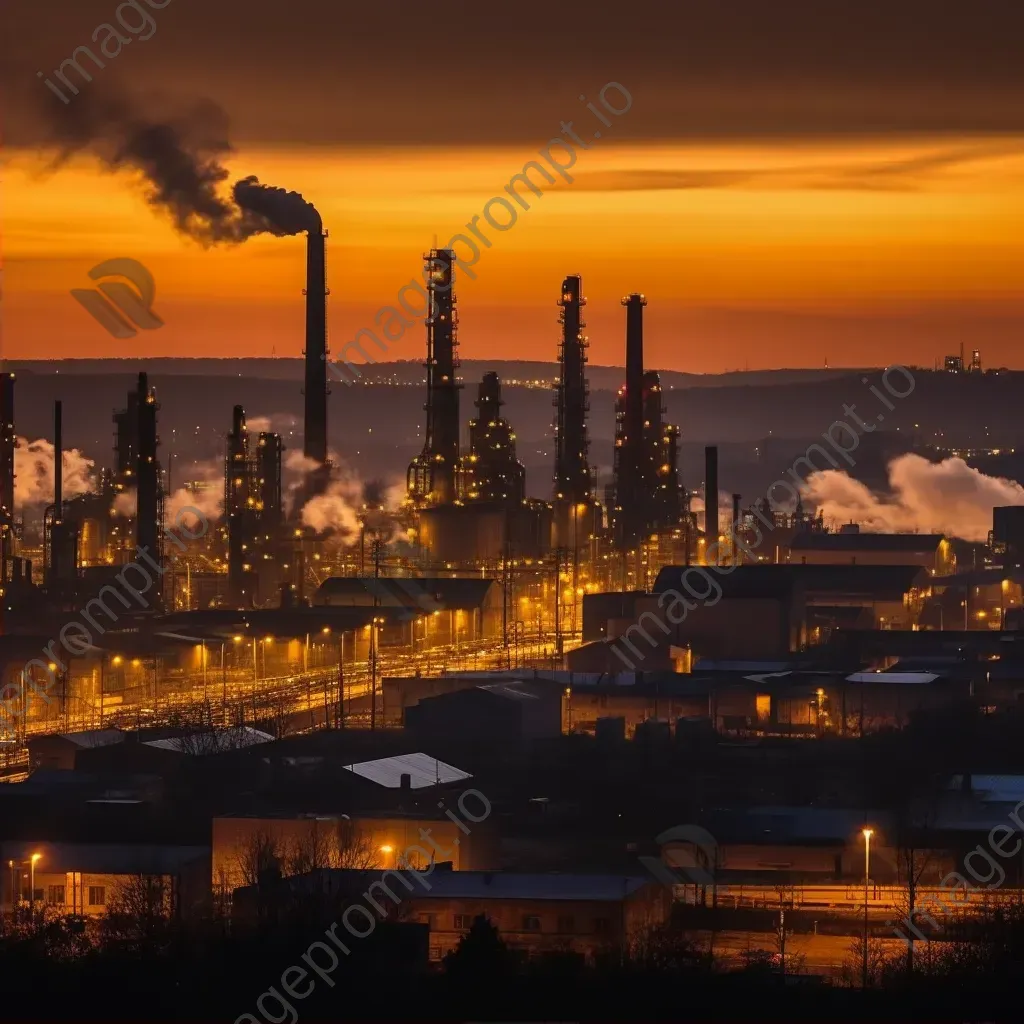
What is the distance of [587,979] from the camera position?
13523 mm

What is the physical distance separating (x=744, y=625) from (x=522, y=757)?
11.2 meters

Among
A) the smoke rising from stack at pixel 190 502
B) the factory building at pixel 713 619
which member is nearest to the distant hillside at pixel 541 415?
the smoke rising from stack at pixel 190 502

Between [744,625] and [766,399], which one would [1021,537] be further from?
[766,399]

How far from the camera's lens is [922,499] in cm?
6988

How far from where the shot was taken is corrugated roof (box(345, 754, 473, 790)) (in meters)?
20.6

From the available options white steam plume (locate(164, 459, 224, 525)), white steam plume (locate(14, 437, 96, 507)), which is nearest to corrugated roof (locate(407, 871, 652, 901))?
white steam plume (locate(164, 459, 224, 525))

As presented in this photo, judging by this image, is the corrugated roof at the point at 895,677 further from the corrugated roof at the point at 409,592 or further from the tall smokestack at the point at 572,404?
the tall smokestack at the point at 572,404

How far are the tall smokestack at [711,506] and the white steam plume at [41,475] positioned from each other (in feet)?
57.2

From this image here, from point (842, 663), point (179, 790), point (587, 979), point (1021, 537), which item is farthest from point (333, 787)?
point (1021, 537)

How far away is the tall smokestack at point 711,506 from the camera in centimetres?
4469

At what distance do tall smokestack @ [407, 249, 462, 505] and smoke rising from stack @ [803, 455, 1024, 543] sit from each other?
25042mm

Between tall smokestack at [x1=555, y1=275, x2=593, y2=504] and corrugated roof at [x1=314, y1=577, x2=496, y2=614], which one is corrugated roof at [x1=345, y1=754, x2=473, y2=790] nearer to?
corrugated roof at [x1=314, y1=577, x2=496, y2=614]

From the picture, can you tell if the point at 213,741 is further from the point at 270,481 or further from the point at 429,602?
the point at 270,481

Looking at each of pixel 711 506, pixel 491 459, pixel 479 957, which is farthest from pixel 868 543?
pixel 479 957
